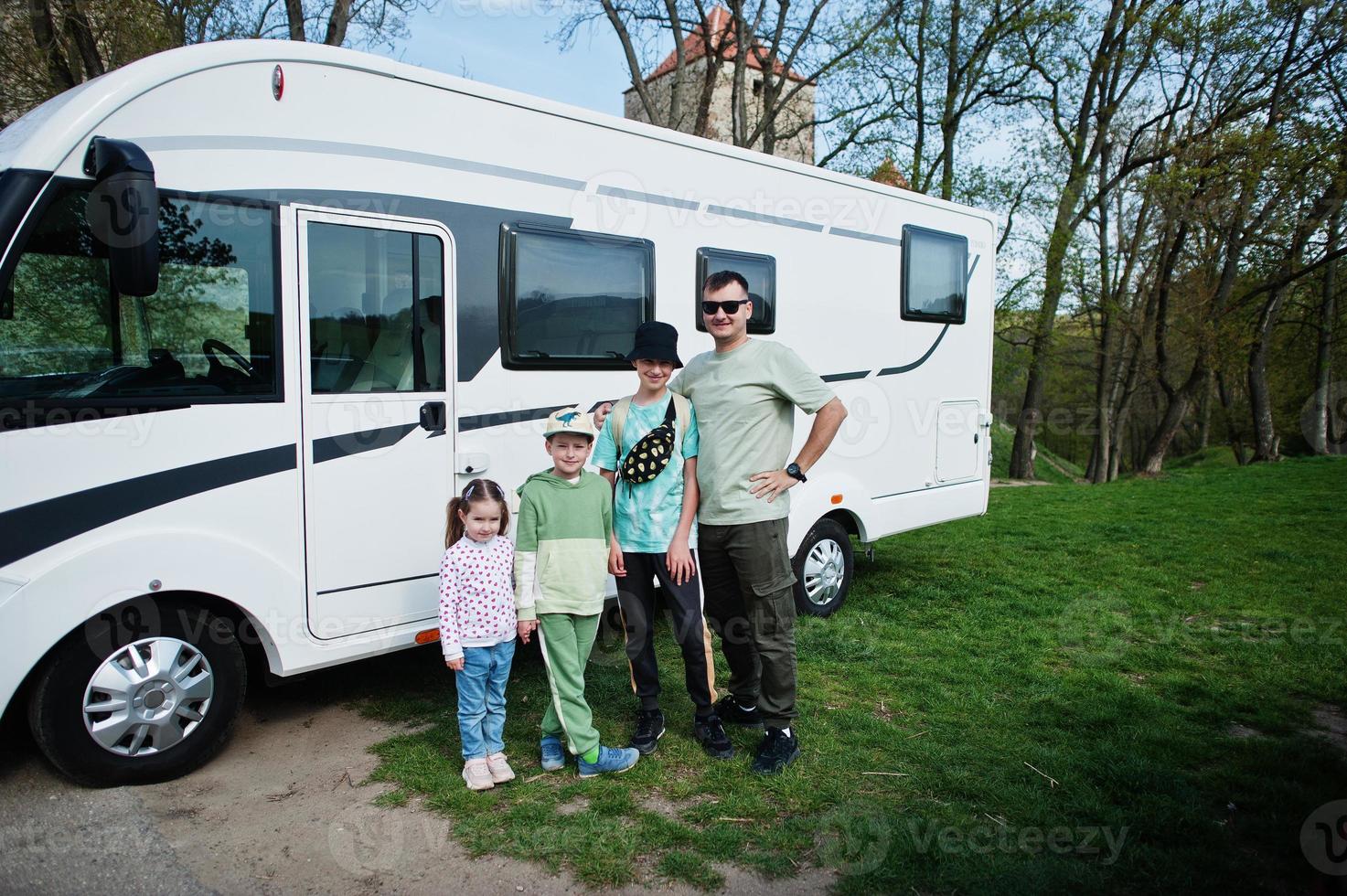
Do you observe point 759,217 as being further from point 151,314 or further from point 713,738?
point 151,314

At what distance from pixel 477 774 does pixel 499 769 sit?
0.10 meters

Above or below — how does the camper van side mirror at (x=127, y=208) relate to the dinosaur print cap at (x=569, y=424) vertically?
above

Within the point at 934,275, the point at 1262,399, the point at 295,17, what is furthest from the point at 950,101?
the point at 934,275

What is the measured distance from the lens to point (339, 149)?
3.80 metres

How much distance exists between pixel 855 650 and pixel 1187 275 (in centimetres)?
1834

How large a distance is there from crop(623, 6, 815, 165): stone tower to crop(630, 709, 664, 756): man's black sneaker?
14.4 meters

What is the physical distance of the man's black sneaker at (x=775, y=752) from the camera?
3684 millimetres

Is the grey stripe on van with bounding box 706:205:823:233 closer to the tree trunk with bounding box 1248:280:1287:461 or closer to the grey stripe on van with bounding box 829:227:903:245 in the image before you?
the grey stripe on van with bounding box 829:227:903:245

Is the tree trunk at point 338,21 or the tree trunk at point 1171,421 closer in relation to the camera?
the tree trunk at point 338,21

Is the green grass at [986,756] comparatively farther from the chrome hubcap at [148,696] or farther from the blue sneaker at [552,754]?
the chrome hubcap at [148,696]

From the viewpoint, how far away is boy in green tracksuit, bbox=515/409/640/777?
3545mm

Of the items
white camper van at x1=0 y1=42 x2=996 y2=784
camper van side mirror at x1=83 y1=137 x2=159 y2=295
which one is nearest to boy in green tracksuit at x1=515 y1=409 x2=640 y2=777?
white camper van at x1=0 y1=42 x2=996 y2=784

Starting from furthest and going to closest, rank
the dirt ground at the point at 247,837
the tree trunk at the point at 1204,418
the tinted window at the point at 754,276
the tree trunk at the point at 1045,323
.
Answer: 1. the tree trunk at the point at 1204,418
2. the tree trunk at the point at 1045,323
3. the tinted window at the point at 754,276
4. the dirt ground at the point at 247,837

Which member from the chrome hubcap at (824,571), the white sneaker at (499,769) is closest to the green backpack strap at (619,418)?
the white sneaker at (499,769)
